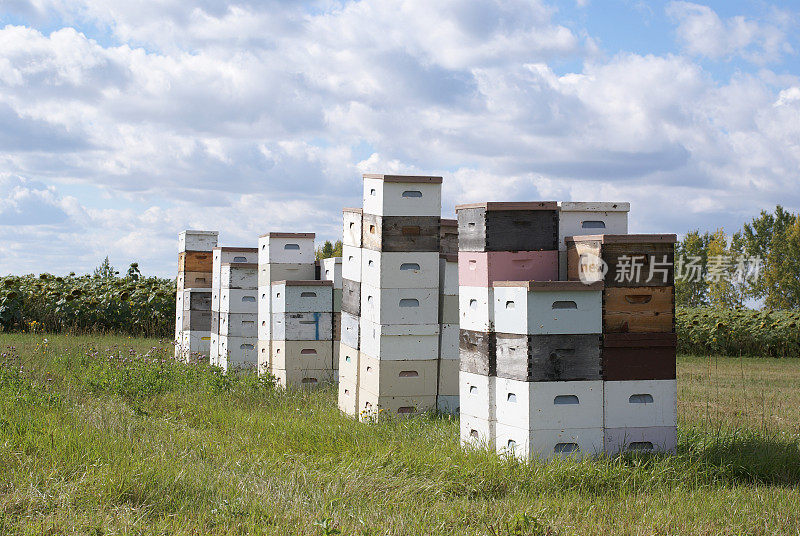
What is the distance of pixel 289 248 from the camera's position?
10.5 meters

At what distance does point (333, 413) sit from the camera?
7.70 m

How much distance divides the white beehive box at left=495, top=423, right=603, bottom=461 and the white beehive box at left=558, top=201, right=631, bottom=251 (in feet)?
4.96

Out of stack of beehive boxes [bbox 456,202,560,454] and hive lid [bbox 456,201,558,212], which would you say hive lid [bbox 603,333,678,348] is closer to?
stack of beehive boxes [bbox 456,202,560,454]

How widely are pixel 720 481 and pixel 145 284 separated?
16.2 meters

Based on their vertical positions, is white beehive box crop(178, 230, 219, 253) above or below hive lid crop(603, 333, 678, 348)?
above

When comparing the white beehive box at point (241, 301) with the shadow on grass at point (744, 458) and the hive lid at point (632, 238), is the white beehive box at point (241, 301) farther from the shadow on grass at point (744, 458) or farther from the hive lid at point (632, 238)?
the shadow on grass at point (744, 458)

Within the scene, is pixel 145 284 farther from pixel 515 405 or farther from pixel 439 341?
pixel 515 405

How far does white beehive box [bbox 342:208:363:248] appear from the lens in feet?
25.8

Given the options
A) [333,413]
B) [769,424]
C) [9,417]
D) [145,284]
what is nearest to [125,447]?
[9,417]

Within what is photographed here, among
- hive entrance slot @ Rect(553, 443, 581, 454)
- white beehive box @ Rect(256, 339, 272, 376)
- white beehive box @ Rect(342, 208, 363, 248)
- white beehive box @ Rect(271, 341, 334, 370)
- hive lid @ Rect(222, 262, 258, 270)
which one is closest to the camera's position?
hive entrance slot @ Rect(553, 443, 581, 454)

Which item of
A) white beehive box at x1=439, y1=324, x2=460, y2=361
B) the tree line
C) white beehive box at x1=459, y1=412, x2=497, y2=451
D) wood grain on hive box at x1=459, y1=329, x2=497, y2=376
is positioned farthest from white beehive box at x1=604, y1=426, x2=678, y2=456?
the tree line

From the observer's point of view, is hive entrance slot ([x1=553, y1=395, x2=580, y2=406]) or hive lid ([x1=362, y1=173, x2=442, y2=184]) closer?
hive entrance slot ([x1=553, y1=395, x2=580, y2=406])

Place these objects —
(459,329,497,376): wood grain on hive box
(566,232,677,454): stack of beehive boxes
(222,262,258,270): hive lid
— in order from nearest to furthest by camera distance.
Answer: (566,232,677,454): stack of beehive boxes < (459,329,497,376): wood grain on hive box < (222,262,258,270): hive lid

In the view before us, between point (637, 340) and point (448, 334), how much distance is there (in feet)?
7.39
